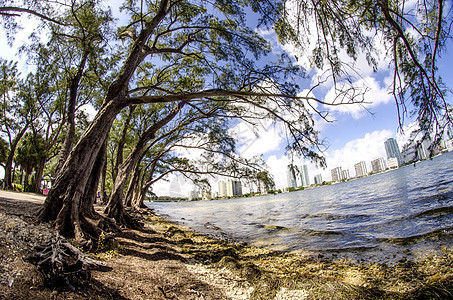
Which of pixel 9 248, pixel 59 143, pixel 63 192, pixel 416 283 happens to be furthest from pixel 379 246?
pixel 59 143

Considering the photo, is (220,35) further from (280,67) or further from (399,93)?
(399,93)

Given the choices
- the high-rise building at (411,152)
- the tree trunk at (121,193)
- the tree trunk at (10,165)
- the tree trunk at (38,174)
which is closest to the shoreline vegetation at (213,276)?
the high-rise building at (411,152)

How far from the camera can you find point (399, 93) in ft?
9.02

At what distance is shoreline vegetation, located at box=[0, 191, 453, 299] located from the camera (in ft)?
6.59

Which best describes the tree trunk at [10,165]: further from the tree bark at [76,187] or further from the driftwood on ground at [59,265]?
the driftwood on ground at [59,265]

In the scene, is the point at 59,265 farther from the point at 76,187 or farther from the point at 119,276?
the point at 76,187

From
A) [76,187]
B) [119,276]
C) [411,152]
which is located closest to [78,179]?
[76,187]

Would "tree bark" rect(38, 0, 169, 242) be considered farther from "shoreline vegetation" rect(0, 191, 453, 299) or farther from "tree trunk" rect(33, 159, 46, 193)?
"tree trunk" rect(33, 159, 46, 193)

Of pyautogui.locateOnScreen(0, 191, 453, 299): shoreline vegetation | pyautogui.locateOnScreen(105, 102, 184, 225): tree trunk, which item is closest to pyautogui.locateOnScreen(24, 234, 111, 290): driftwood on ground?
pyautogui.locateOnScreen(0, 191, 453, 299): shoreline vegetation

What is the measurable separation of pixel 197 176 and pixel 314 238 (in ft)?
31.0

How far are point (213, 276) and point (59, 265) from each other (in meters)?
2.25

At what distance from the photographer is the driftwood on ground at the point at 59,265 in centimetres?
191

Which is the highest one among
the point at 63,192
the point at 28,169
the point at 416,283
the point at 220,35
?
the point at 220,35

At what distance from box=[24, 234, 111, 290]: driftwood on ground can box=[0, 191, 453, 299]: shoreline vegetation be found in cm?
6
